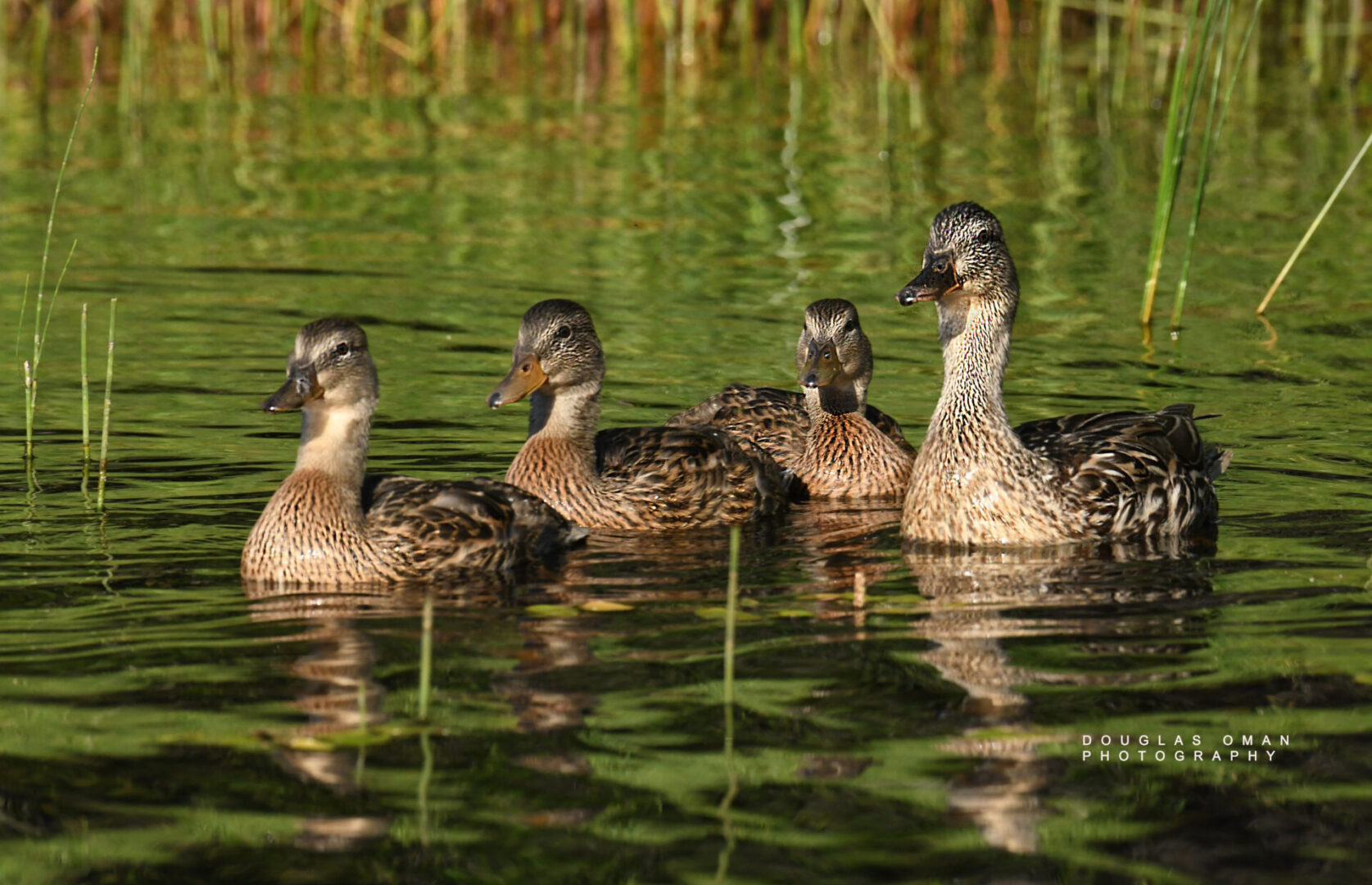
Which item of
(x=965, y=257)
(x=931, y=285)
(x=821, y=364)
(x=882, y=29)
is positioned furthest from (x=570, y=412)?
(x=882, y=29)

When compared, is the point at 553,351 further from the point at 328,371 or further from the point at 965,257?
the point at 965,257

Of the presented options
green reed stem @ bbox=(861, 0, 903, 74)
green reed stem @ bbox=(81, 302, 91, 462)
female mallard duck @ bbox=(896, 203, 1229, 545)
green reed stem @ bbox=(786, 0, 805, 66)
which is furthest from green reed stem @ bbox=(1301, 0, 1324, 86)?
green reed stem @ bbox=(81, 302, 91, 462)

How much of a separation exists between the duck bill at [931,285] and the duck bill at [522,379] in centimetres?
186

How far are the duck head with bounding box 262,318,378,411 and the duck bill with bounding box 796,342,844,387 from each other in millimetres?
2862

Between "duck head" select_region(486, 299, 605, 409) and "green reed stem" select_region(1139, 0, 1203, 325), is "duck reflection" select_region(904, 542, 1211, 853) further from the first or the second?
"green reed stem" select_region(1139, 0, 1203, 325)

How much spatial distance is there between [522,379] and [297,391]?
63.9 inches

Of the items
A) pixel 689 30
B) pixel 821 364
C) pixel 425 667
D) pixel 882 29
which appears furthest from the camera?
pixel 689 30

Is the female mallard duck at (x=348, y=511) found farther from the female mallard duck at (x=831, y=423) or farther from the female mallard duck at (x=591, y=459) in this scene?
the female mallard duck at (x=831, y=423)

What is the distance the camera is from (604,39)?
95.3 feet

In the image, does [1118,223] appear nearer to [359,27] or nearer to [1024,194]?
[1024,194]

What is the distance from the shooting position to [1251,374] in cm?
1312

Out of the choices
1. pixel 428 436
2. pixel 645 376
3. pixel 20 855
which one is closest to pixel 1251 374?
pixel 645 376

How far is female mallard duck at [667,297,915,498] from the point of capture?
11227 millimetres

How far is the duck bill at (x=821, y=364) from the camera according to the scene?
11.0 meters
